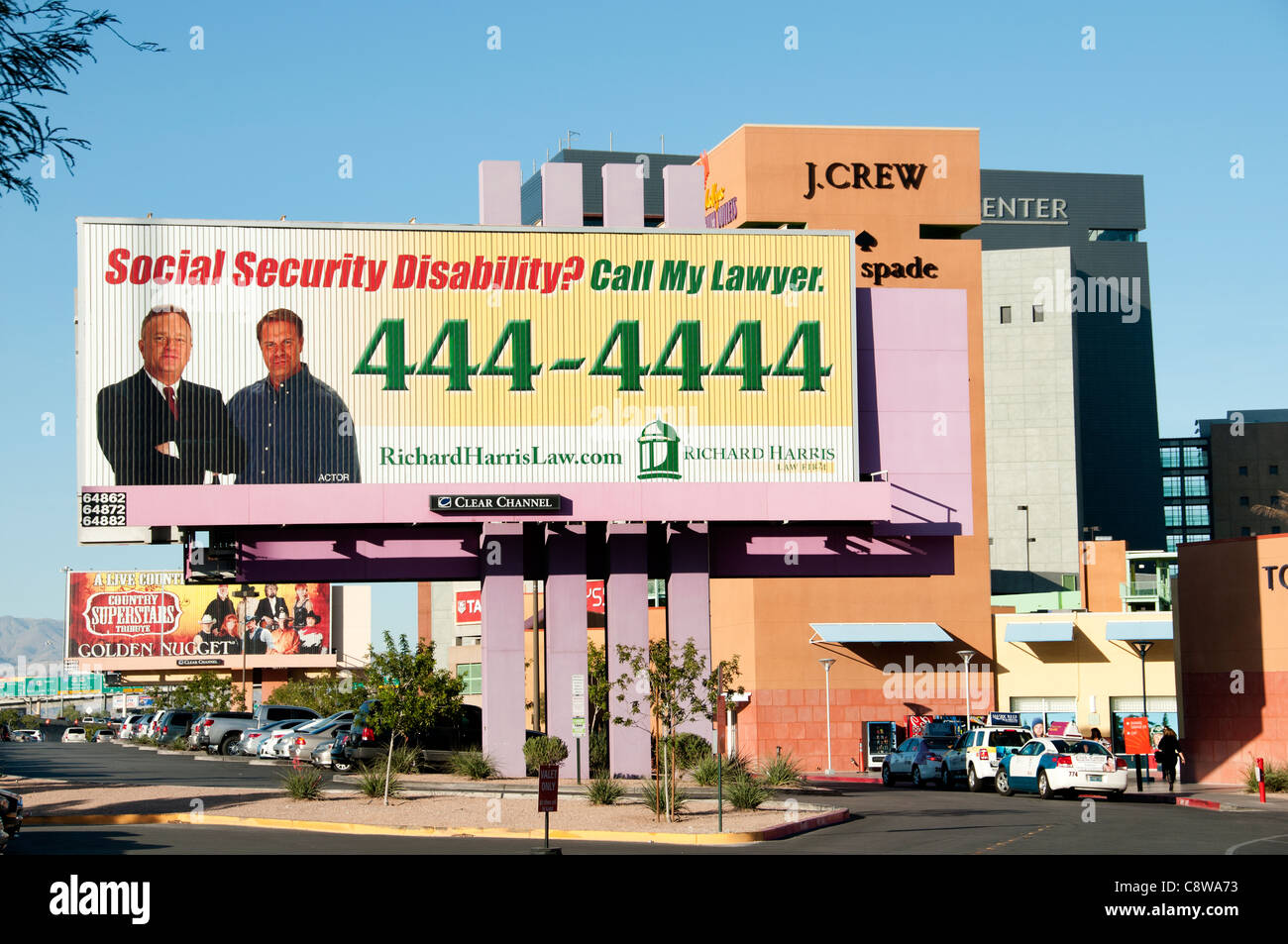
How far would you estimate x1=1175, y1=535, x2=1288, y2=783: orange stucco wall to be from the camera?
42906 millimetres

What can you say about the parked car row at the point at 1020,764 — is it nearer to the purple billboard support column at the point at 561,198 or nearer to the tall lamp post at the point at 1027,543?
the purple billboard support column at the point at 561,198

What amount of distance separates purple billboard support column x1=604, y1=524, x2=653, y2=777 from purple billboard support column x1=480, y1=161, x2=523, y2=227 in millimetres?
8329

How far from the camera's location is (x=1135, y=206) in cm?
15938

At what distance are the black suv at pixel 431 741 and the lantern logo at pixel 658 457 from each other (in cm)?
824

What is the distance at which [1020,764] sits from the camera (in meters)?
37.4

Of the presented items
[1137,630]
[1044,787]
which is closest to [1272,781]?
[1044,787]

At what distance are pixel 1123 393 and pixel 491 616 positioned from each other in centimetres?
12159

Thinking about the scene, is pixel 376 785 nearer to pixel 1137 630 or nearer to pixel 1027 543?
pixel 1137 630

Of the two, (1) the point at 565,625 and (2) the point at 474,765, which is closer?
(2) the point at 474,765

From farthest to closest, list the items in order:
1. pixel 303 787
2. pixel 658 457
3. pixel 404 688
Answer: pixel 658 457, pixel 404 688, pixel 303 787

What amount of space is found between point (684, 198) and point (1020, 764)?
16740 mm

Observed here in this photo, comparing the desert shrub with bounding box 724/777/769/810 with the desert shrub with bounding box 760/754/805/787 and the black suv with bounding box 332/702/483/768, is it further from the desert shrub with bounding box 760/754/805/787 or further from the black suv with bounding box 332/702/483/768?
the black suv with bounding box 332/702/483/768

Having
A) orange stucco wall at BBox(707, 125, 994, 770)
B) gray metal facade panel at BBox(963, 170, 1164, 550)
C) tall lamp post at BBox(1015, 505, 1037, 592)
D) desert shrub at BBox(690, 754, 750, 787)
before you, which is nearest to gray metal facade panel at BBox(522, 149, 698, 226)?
gray metal facade panel at BBox(963, 170, 1164, 550)

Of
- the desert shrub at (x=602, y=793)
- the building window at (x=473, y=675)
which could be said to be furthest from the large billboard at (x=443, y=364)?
the building window at (x=473, y=675)
